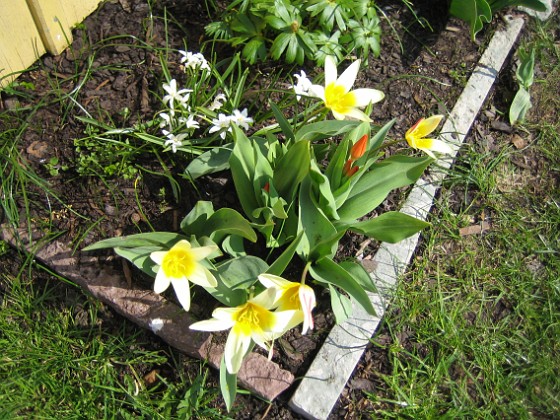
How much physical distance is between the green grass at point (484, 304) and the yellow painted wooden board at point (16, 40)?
183cm

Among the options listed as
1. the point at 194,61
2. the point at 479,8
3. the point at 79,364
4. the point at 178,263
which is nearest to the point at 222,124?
the point at 194,61

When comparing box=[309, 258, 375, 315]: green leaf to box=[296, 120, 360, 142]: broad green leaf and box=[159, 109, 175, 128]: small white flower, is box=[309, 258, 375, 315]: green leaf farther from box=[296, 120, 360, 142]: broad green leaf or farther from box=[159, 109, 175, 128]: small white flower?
box=[159, 109, 175, 128]: small white flower

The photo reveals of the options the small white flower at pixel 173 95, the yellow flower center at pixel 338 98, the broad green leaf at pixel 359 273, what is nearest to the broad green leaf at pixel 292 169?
the yellow flower center at pixel 338 98

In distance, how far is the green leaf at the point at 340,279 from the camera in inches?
70.8

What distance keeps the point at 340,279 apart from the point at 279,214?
0.30 meters

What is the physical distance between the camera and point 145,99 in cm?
241

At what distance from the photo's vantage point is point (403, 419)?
2.05 meters

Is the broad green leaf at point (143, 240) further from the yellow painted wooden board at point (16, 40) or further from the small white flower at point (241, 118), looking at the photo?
the yellow painted wooden board at point (16, 40)

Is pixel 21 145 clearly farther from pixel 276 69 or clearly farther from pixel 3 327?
pixel 276 69

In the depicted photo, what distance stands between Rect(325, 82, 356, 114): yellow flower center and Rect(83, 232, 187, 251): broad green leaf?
0.67 m

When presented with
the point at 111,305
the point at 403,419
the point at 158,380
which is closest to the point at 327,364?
the point at 403,419

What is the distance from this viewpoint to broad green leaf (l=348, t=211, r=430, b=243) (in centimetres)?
186

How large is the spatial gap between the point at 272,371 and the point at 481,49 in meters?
1.92

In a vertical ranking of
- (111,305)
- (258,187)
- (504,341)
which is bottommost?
(504,341)
